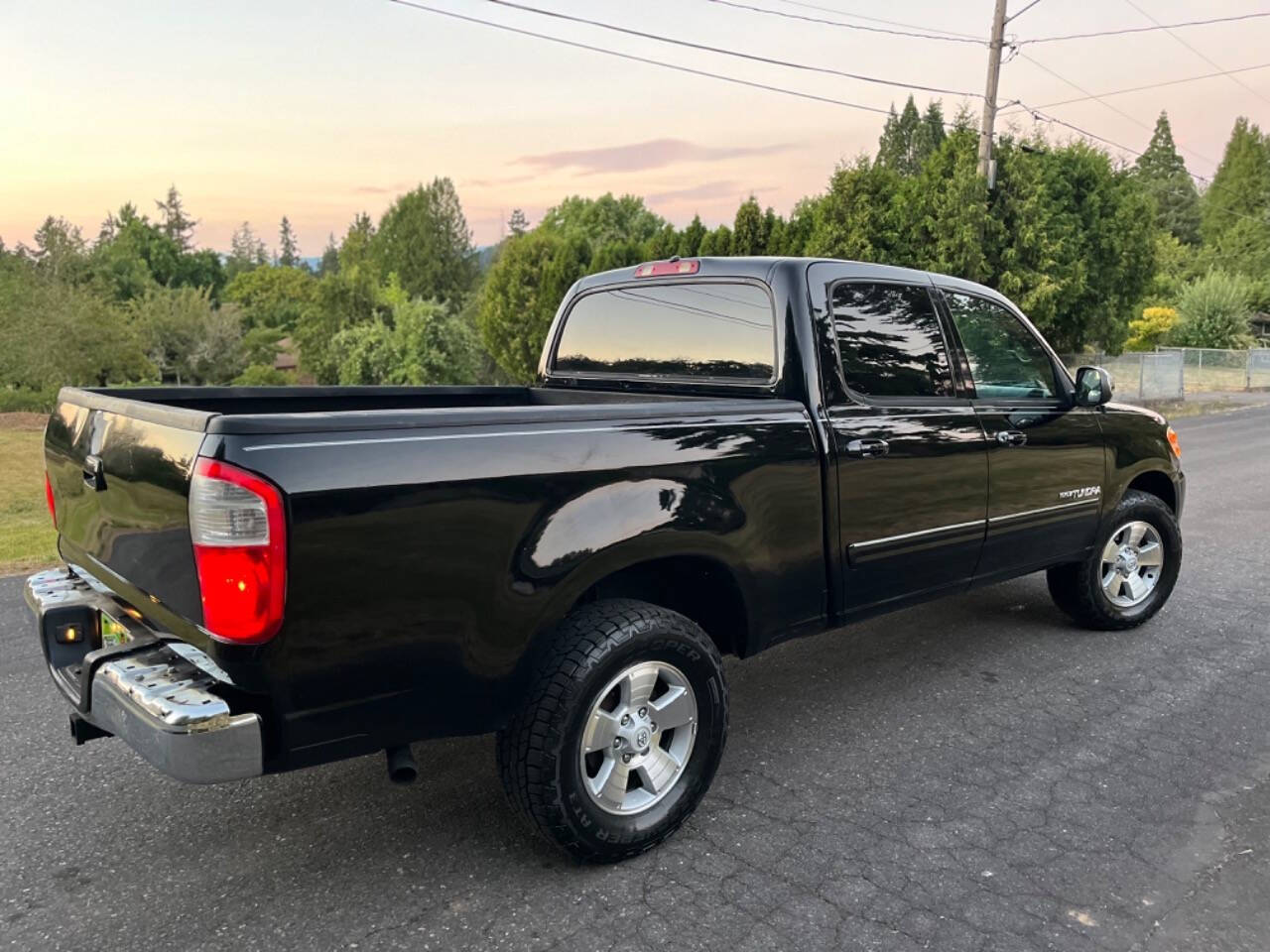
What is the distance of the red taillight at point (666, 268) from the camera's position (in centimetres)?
405

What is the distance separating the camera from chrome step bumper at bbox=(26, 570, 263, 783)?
2.30 meters

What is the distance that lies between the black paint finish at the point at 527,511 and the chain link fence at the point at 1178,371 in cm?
1492

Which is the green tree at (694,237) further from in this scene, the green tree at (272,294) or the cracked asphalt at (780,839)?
the green tree at (272,294)

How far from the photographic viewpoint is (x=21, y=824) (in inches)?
123

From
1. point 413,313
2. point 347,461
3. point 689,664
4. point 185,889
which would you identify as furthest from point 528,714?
point 413,313

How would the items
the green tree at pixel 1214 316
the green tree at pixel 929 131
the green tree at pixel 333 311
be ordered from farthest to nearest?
the green tree at pixel 929 131 < the green tree at pixel 333 311 < the green tree at pixel 1214 316

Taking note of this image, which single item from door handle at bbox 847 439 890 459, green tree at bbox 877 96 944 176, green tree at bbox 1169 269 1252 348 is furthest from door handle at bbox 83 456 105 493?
green tree at bbox 877 96 944 176

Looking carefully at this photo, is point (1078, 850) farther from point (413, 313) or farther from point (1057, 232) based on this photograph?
point (413, 313)

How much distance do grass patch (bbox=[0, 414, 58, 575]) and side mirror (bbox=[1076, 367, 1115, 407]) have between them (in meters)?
6.52

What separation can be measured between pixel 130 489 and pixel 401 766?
1115 mm

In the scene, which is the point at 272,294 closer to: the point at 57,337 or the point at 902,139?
the point at 902,139

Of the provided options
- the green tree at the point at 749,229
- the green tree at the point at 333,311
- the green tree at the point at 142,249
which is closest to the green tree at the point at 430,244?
the green tree at the point at 333,311

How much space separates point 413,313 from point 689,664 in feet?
120

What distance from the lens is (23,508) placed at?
1030 centimetres
